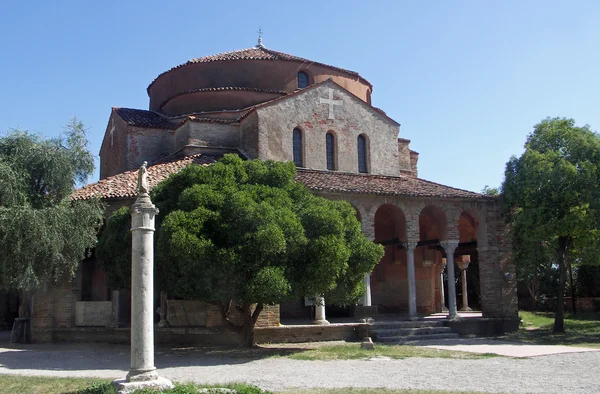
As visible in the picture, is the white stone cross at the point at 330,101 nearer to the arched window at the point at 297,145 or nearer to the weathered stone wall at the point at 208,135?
the arched window at the point at 297,145

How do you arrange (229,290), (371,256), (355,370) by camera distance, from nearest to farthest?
(355,370) < (229,290) < (371,256)

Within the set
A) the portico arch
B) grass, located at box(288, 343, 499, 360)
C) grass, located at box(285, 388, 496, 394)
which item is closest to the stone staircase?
grass, located at box(288, 343, 499, 360)

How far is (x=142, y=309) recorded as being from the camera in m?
9.05

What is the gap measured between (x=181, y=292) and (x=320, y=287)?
320cm

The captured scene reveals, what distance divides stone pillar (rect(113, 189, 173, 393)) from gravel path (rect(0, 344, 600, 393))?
1870 millimetres

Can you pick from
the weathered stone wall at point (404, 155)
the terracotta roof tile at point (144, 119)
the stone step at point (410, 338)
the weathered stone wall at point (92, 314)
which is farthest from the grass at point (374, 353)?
the terracotta roof tile at point (144, 119)

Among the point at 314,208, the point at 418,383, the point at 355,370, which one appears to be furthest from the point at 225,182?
the point at 418,383

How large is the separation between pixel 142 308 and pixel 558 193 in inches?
563

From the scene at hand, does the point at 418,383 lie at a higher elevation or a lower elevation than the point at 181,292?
lower

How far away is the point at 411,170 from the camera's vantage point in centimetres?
2584

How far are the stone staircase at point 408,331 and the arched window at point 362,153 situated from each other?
6120 millimetres

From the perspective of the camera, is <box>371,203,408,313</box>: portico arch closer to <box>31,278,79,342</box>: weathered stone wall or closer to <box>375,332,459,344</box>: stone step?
<box>375,332,459,344</box>: stone step

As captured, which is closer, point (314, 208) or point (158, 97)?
point (314, 208)

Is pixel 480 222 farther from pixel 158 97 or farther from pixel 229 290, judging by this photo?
pixel 158 97
